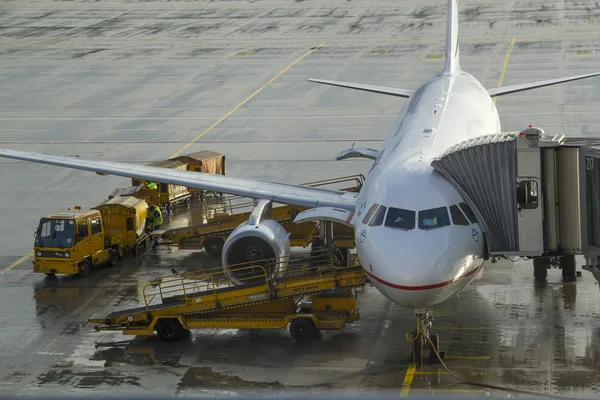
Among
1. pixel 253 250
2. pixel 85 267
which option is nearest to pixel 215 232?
pixel 85 267

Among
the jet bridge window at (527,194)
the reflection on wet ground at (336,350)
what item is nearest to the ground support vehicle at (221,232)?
the reflection on wet ground at (336,350)

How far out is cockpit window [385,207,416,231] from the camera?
22.9m

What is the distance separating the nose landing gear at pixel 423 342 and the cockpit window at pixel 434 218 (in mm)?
1985

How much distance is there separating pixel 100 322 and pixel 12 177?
20985mm

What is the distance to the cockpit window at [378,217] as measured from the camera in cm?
2336

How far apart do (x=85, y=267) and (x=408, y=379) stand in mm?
12715

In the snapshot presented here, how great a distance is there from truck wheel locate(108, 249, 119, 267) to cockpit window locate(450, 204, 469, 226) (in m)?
13.5

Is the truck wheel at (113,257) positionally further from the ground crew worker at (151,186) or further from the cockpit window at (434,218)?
the cockpit window at (434,218)

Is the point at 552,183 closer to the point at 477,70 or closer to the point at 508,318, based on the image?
the point at 508,318

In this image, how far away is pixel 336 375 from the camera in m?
23.2

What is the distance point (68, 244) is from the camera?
31438 millimetres

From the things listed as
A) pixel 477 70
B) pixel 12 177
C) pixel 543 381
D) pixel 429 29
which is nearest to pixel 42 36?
pixel 429 29

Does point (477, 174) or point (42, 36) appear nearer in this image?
point (477, 174)

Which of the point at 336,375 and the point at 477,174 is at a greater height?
the point at 477,174
